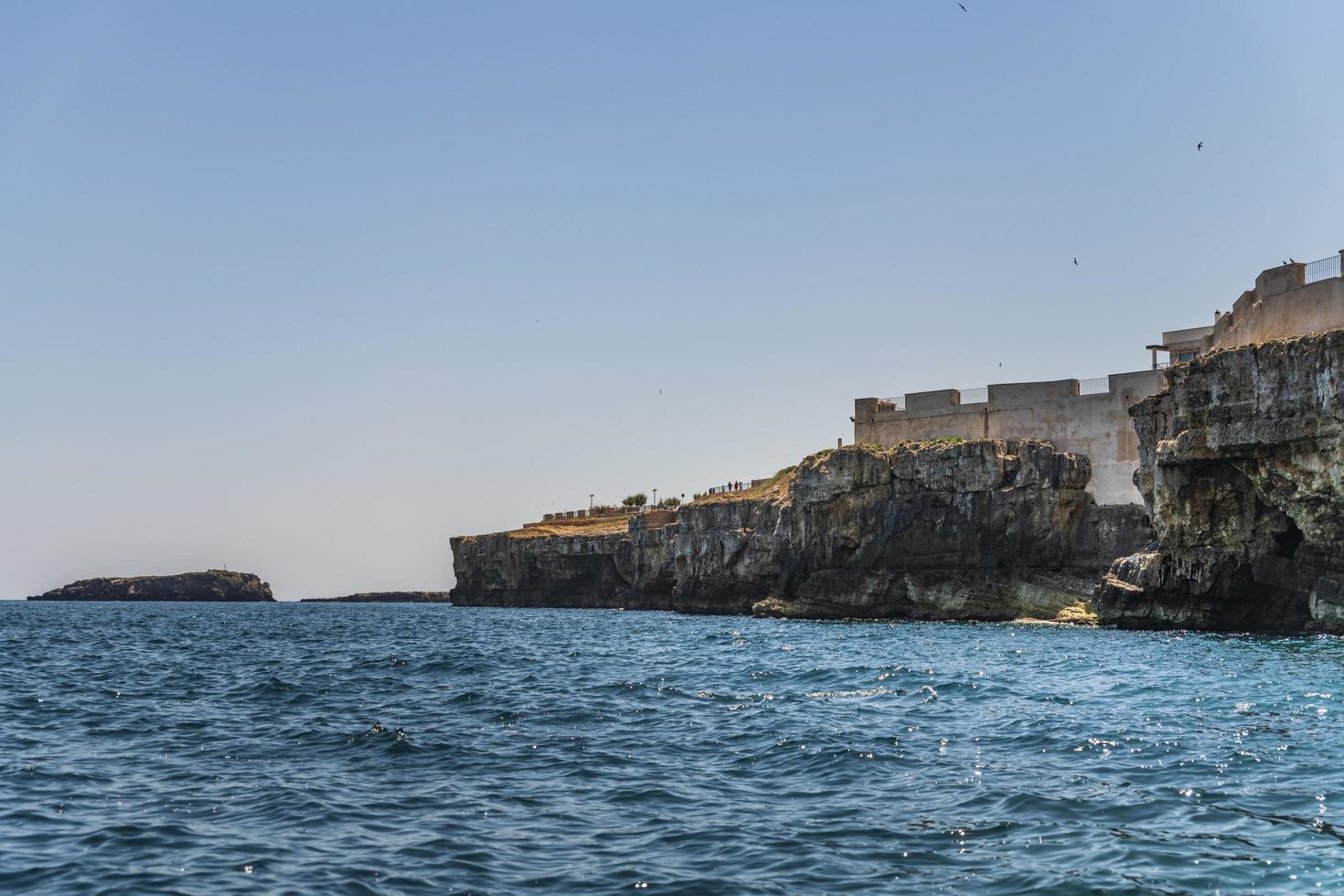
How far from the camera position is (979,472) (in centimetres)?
6431

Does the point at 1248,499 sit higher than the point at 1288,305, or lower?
lower

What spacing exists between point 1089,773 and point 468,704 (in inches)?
453

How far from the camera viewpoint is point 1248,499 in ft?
146

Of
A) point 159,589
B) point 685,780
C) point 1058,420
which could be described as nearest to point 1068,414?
point 1058,420

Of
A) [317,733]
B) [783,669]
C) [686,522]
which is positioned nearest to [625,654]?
[783,669]

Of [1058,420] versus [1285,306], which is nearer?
[1285,306]

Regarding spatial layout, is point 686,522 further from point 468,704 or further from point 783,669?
point 468,704

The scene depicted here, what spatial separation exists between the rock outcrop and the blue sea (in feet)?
550

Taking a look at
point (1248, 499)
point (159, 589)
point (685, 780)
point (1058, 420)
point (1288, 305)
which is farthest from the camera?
point (159, 589)

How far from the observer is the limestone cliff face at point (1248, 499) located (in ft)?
131

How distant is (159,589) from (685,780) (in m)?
187

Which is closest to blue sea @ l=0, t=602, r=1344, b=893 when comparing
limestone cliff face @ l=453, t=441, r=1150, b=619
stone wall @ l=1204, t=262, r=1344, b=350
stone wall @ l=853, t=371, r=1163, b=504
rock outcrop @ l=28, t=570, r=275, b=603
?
stone wall @ l=1204, t=262, r=1344, b=350

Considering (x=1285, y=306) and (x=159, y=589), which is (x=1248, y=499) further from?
(x=159, y=589)

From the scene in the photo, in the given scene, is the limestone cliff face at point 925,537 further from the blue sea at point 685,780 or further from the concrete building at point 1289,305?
the blue sea at point 685,780
